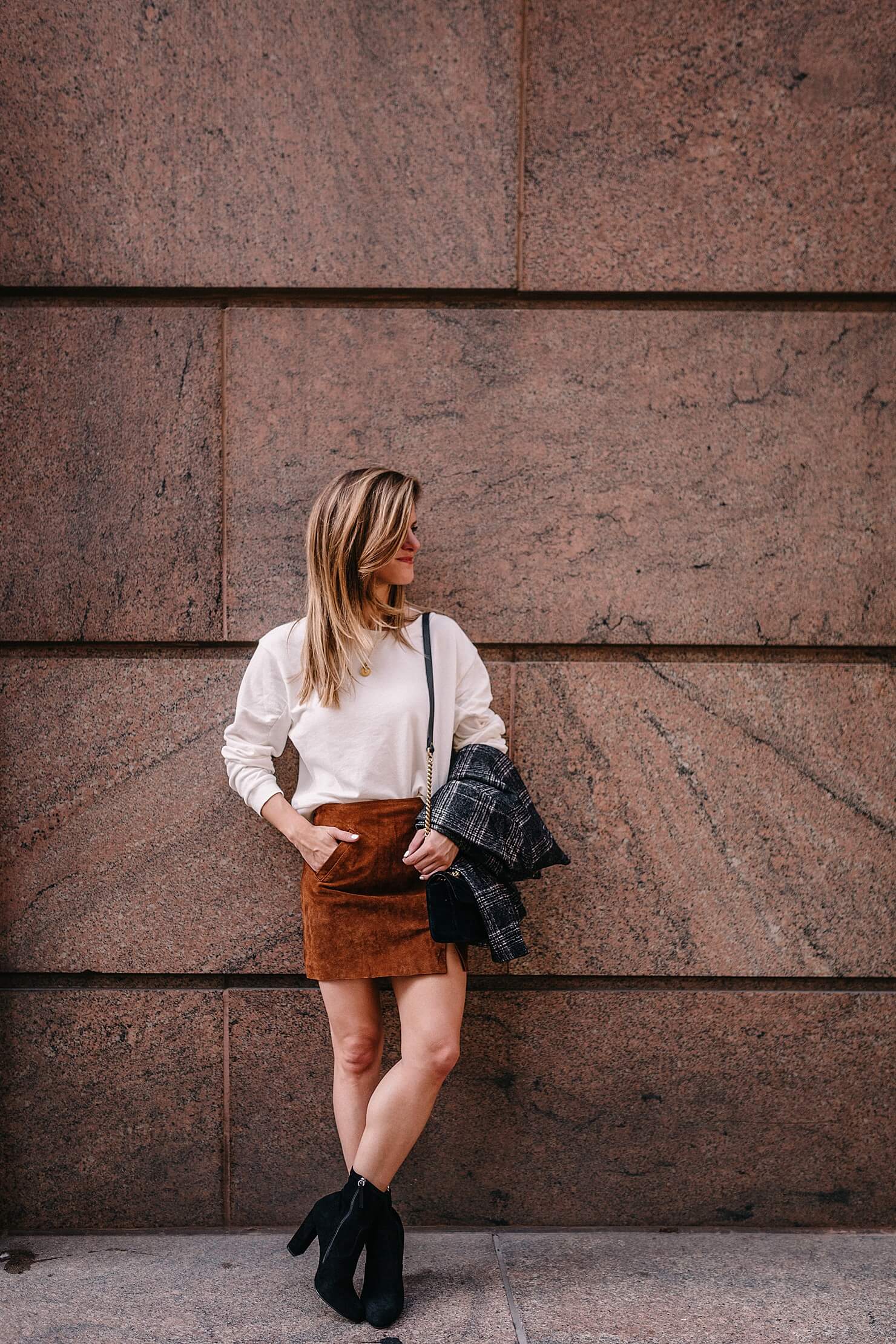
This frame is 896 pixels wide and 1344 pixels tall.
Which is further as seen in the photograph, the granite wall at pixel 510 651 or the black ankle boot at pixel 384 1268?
the granite wall at pixel 510 651

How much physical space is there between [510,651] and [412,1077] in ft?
4.73

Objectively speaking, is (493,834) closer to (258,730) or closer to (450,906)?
(450,906)

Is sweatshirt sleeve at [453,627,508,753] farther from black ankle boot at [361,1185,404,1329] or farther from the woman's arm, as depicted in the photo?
black ankle boot at [361,1185,404,1329]

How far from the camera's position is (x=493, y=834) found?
2.72m

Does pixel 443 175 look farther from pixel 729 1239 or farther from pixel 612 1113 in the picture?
pixel 729 1239

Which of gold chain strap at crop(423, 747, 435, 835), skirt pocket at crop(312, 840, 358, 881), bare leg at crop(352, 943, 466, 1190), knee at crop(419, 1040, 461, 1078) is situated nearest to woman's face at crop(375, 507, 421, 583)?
gold chain strap at crop(423, 747, 435, 835)

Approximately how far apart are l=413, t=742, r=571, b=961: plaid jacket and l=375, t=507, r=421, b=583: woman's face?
1.86 ft

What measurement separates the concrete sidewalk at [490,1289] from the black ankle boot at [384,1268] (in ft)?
0.19

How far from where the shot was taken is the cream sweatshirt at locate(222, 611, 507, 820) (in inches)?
108

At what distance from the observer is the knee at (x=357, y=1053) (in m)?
2.81

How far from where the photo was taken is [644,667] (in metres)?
3.28

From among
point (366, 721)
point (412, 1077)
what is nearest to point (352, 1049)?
point (412, 1077)

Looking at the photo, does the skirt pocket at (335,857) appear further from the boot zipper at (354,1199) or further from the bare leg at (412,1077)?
the boot zipper at (354,1199)

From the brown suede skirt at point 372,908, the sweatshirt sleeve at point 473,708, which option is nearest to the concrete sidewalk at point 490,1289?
the brown suede skirt at point 372,908
